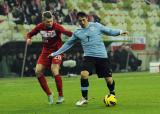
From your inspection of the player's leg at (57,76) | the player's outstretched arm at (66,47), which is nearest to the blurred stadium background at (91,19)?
the player's leg at (57,76)

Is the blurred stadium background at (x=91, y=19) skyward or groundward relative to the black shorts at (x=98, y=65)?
groundward

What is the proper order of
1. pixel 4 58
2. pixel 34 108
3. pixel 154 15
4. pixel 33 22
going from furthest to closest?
pixel 154 15 < pixel 33 22 < pixel 4 58 < pixel 34 108

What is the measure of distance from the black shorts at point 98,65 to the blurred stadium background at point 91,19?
76.5 feet

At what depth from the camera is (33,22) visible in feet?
126

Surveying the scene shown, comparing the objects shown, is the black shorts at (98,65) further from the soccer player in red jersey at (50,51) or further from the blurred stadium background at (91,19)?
the blurred stadium background at (91,19)

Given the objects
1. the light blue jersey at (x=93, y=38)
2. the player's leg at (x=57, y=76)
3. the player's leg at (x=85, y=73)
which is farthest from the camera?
the player's leg at (x=57, y=76)

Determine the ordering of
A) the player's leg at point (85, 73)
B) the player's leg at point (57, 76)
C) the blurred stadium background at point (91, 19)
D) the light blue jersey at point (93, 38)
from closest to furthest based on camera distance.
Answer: the player's leg at point (85, 73)
the light blue jersey at point (93, 38)
the player's leg at point (57, 76)
the blurred stadium background at point (91, 19)

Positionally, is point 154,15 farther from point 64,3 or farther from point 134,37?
point 64,3

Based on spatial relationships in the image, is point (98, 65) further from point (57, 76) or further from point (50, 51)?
point (50, 51)

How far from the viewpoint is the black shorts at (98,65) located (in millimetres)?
A: 12391

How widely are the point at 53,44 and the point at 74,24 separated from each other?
27.8 meters

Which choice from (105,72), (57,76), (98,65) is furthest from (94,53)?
(57,76)

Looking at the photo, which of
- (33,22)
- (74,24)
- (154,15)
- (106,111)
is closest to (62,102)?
(106,111)

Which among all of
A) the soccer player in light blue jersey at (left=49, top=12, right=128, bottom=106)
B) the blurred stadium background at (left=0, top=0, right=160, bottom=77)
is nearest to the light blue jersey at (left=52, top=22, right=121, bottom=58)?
the soccer player in light blue jersey at (left=49, top=12, right=128, bottom=106)
